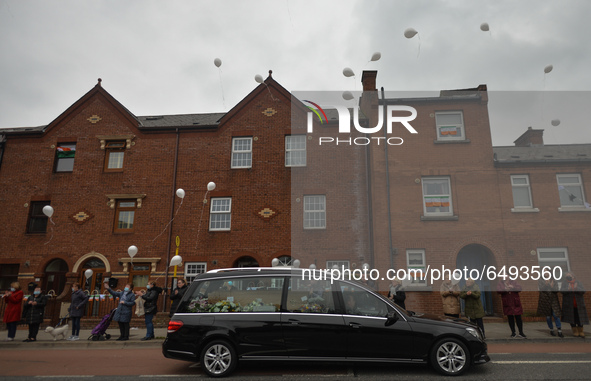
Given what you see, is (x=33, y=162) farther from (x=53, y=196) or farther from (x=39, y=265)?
(x=39, y=265)

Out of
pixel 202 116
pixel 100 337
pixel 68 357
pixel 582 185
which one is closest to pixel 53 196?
pixel 202 116

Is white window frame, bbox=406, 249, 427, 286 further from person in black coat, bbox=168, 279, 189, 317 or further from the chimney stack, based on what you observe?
the chimney stack

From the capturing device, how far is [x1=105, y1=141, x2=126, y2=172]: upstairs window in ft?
65.0

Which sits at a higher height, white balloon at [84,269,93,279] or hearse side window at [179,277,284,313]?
white balloon at [84,269,93,279]

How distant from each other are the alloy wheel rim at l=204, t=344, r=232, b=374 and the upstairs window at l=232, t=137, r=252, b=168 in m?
12.8

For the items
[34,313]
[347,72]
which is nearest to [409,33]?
[347,72]

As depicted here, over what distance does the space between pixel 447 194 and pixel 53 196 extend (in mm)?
18604

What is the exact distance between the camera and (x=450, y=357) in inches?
270

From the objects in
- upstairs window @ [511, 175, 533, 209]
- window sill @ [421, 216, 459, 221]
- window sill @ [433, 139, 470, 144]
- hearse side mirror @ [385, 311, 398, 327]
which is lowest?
hearse side mirror @ [385, 311, 398, 327]

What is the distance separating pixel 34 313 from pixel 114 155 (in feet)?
30.6

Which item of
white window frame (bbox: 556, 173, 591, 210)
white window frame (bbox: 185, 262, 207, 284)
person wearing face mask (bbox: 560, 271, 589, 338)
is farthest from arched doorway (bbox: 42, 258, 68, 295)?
white window frame (bbox: 556, 173, 591, 210)

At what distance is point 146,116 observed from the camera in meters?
23.2

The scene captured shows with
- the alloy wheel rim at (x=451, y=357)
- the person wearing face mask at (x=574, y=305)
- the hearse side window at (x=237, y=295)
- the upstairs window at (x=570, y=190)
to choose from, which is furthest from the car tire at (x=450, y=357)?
the upstairs window at (x=570, y=190)

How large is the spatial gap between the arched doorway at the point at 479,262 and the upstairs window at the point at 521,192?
7.93 ft
